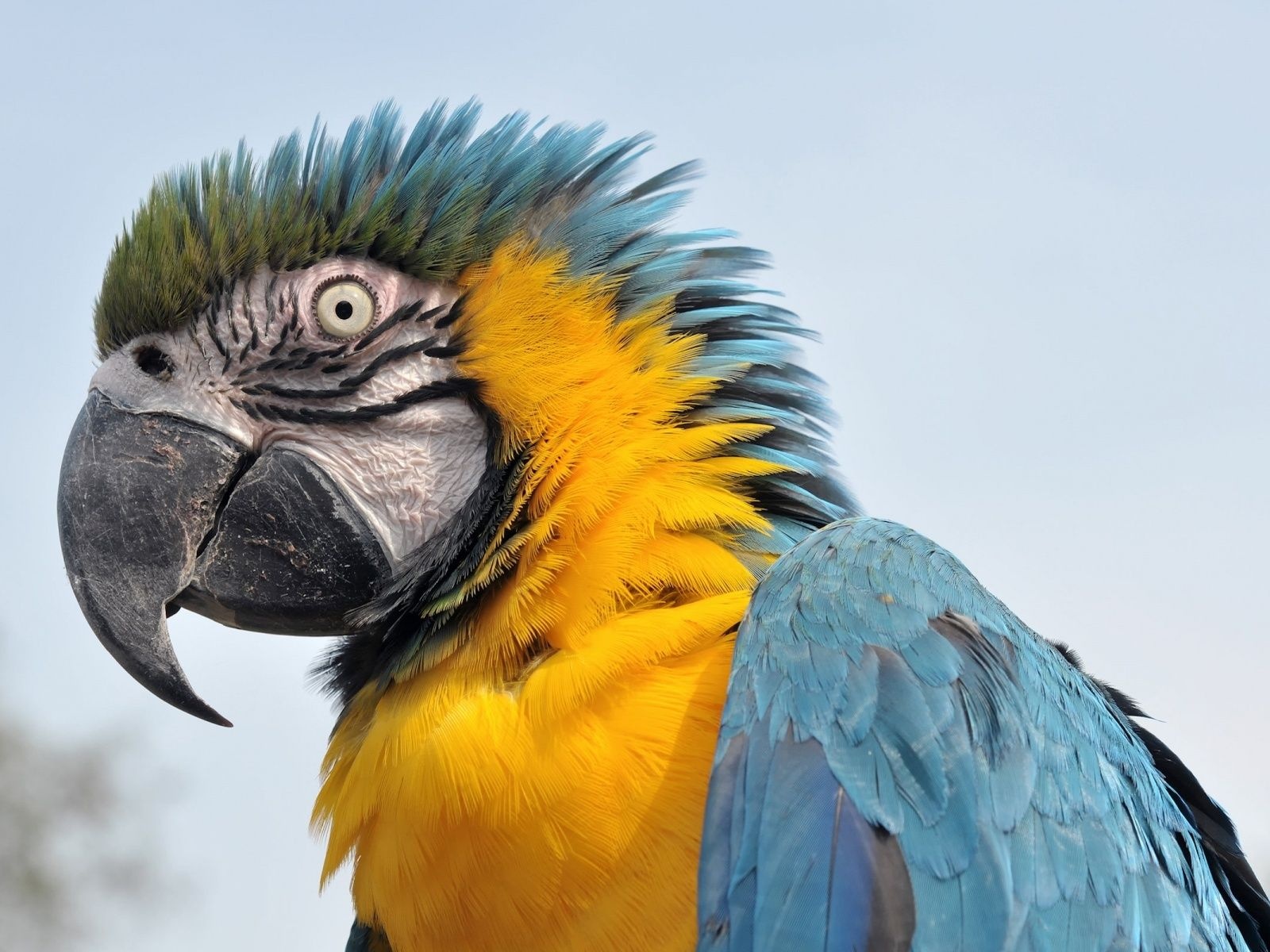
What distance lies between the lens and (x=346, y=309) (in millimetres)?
2357

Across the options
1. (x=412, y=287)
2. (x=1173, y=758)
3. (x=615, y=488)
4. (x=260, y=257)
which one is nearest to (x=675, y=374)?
(x=615, y=488)

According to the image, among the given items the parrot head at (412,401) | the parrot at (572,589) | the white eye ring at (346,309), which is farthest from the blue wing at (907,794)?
the white eye ring at (346,309)

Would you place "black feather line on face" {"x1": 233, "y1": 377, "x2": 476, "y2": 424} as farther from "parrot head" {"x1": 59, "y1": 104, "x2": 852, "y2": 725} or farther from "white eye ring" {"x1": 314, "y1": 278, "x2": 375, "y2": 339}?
"white eye ring" {"x1": 314, "y1": 278, "x2": 375, "y2": 339}

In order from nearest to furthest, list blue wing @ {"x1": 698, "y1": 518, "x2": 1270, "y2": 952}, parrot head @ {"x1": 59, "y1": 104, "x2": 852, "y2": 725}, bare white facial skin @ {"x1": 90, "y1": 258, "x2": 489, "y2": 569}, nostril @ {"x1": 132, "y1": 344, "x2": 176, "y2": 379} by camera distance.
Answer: blue wing @ {"x1": 698, "y1": 518, "x2": 1270, "y2": 952}, parrot head @ {"x1": 59, "y1": 104, "x2": 852, "y2": 725}, bare white facial skin @ {"x1": 90, "y1": 258, "x2": 489, "y2": 569}, nostril @ {"x1": 132, "y1": 344, "x2": 176, "y2": 379}

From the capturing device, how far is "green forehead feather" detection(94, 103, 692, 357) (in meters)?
2.35

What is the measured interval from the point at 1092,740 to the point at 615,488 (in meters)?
0.96

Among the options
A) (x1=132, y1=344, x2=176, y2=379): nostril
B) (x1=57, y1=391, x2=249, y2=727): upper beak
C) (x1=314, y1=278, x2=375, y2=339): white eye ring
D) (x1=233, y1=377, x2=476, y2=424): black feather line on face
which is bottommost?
(x1=57, y1=391, x2=249, y2=727): upper beak

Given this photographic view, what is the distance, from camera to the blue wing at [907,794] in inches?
67.1

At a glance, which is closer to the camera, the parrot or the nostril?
the parrot

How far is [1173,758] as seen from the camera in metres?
2.42

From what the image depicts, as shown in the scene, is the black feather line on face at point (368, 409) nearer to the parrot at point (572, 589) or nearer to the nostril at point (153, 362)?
the parrot at point (572, 589)

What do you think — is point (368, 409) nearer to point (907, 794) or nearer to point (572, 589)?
point (572, 589)

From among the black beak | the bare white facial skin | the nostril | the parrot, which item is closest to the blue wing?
the parrot

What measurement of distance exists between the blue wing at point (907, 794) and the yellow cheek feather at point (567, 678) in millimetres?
109
